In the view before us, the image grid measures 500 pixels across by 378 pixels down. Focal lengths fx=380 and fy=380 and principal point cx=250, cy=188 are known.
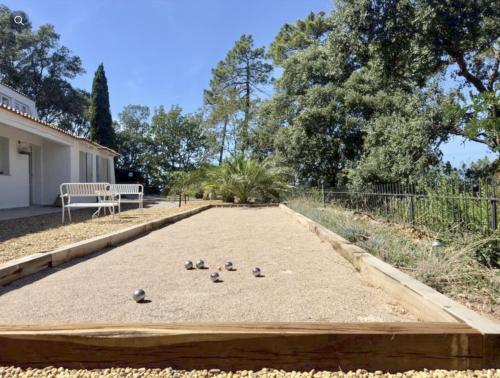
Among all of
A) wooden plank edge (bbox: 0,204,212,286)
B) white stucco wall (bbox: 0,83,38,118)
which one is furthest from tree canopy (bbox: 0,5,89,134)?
wooden plank edge (bbox: 0,204,212,286)

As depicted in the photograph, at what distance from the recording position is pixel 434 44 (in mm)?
9172

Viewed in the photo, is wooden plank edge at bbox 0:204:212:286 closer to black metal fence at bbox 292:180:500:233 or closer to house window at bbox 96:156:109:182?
black metal fence at bbox 292:180:500:233

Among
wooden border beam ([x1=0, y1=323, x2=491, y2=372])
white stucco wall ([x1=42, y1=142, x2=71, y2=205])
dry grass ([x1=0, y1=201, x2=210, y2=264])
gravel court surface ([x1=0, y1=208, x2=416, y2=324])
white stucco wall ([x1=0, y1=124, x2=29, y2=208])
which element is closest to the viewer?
wooden border beam ([x1=0, y1=323, x2=491, y2=372])

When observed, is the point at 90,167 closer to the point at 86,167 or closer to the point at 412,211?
the point at 86,167

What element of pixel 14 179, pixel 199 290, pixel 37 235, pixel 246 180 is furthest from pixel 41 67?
pixel 199 290

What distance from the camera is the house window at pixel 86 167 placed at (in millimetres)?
16656

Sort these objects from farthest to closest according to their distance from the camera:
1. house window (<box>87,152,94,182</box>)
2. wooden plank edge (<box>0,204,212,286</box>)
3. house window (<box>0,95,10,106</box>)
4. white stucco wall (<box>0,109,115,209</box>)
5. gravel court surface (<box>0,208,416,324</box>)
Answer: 1. house window (<box>87,152,94,182</box>)
2. house window (<box>0,95,10,106</box>)
3. white stucco wall (<box>0,109,115,209</box>)
4. wooden plank edge (<box>0,204,212,286</box>)
5. gravel court surface (<box>0,208,416,324</box>)

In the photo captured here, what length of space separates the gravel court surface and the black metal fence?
2.30 meters

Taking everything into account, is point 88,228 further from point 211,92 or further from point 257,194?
point 211,92

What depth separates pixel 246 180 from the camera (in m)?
15.9

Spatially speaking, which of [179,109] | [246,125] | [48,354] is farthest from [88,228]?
[179,109]

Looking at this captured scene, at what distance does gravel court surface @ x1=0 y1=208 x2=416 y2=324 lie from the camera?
2.79m

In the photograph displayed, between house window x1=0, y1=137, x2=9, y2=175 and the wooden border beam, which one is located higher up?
house window x1=0, y1=137, x2=9, y2=175

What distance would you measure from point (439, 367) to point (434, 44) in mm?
9075
